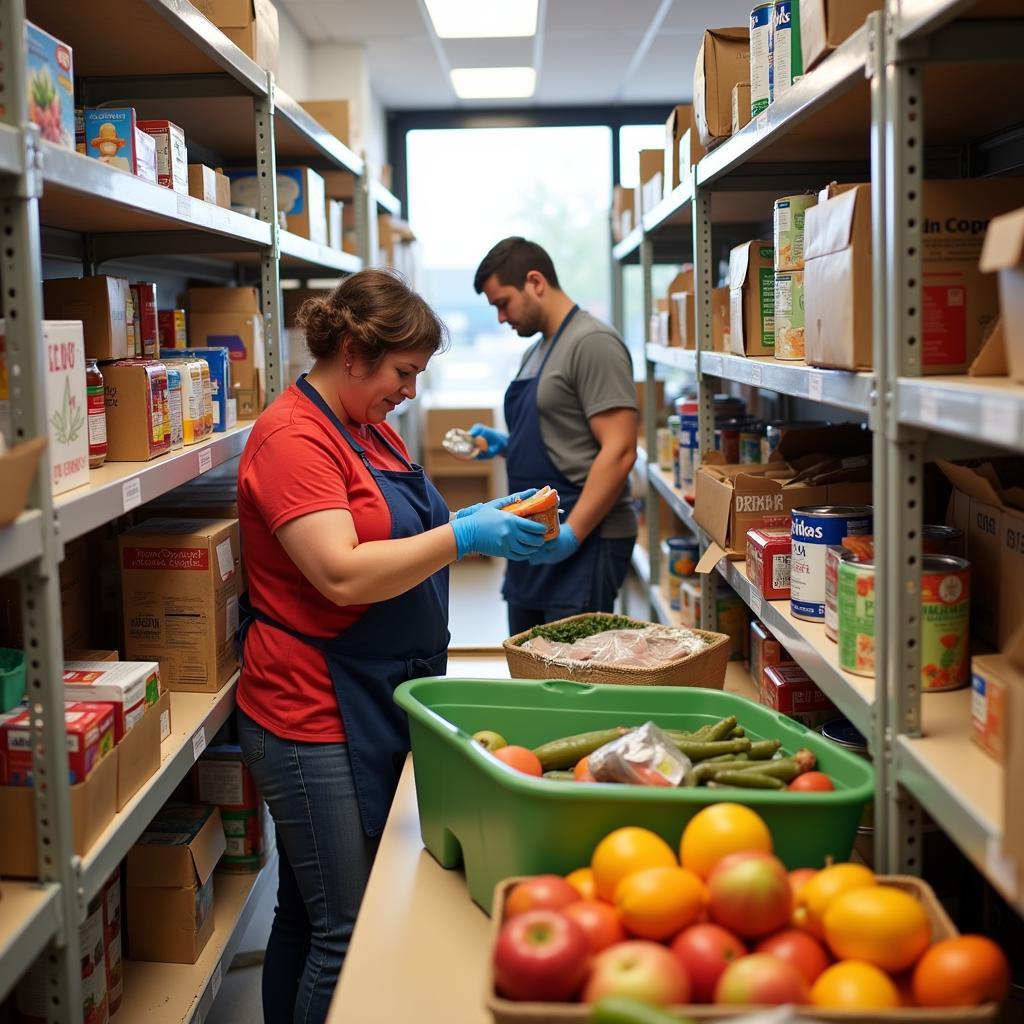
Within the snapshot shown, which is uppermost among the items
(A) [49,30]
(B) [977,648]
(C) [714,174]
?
(A) [49,30]

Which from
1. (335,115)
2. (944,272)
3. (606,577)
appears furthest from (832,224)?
(335,115)

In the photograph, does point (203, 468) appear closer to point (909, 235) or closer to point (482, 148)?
point (909, 235)

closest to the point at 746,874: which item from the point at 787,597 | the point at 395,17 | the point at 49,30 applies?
the point at 787,597

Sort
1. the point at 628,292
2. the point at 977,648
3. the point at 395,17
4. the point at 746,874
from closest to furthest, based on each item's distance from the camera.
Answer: the point at 746,874
the point at 977,648
the point at 395,17
the point at 628,292

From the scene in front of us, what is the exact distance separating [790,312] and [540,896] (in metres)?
1.28

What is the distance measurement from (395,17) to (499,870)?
4.93 m

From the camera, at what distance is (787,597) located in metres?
2.25

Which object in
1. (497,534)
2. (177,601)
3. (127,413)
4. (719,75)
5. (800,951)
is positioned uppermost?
(719,75)

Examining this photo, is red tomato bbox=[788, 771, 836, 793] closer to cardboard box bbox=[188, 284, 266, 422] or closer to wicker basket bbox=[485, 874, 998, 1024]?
wicker basket bbox=[485, 874, 998, 1024]

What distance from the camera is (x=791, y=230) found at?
2184mm

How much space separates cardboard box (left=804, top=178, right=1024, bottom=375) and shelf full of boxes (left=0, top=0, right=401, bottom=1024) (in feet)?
3.73

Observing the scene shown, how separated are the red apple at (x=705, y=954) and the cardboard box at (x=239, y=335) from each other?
2.19m

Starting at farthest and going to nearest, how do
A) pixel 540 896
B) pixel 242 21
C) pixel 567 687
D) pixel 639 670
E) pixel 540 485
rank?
pixel 540 485 → pixel 242 21 → pixel 639 670 → pixel 567 687 → pixel 540 896

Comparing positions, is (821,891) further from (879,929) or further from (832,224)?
(832,224)
